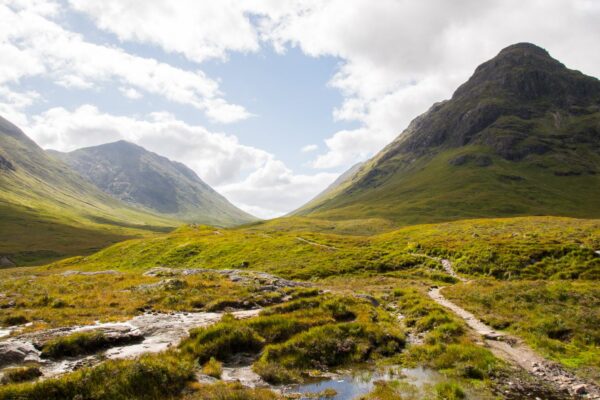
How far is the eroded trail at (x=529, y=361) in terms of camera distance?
1368 centimetres

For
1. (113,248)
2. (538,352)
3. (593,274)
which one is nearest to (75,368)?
(538,352)

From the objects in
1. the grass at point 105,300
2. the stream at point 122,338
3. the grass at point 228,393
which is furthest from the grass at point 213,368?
the grass at point 105,300

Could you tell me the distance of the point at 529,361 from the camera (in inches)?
651

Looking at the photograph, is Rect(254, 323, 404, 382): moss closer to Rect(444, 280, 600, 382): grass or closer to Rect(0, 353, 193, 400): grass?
Rect(0, 353, 193, 400): grass

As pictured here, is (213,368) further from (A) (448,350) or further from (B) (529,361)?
(B) (529,361)

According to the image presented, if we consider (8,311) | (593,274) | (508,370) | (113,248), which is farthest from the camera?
(113,248)

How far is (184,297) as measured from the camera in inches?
1133

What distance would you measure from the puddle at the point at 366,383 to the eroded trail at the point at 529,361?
436 cm

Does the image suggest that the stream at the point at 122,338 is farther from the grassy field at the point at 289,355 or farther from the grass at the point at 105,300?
the grass at the point at 105,300

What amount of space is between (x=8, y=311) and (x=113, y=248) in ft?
246

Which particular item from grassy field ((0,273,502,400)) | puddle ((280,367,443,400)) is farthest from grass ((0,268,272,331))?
puddle ((280,367,443,400))

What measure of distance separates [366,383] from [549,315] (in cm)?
1488

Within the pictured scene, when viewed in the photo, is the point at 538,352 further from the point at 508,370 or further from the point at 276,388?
the point at 276,388

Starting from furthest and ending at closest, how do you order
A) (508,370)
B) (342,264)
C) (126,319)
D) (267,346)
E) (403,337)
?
1. (342,264)
2. (126,319)
3. (403,337)
4. (267,346)
5. (508,370)
